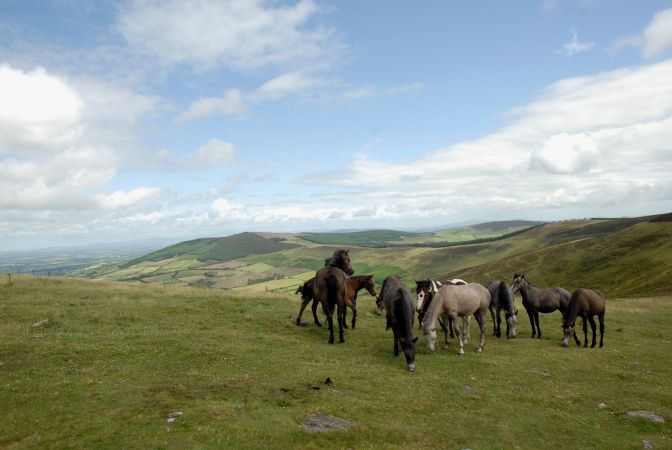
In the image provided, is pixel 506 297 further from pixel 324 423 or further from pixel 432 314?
pixel 324 423

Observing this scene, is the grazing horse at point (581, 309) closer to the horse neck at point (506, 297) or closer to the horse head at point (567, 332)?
the horse head at point (567, 332)

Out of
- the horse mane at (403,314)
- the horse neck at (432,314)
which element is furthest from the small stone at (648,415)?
the horse mane at (403,314)

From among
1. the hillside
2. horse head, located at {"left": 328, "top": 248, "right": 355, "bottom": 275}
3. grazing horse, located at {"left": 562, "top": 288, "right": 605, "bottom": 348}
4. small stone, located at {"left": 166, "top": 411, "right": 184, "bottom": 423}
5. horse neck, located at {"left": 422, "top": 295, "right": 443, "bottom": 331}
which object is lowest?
the hillside

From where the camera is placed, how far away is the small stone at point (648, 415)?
40.9ft

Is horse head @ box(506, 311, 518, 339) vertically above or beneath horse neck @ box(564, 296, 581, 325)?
beneath

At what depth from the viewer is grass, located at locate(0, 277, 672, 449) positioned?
9758mm

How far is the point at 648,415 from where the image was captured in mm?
12797

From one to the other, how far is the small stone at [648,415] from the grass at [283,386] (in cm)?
28

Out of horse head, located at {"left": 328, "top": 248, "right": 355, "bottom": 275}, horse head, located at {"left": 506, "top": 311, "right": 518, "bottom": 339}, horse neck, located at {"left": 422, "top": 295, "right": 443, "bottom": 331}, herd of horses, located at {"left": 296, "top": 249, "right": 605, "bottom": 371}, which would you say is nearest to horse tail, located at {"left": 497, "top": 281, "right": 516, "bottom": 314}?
herd of horses, located at {"left": 296, "top": 249, "right": 605, "bottom": 371}

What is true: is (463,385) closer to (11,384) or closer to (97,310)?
(11,384)

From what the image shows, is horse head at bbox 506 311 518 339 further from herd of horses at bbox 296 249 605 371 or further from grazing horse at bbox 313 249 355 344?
grazing horse at bbox 313 249 355 344

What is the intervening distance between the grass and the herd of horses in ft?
3.54

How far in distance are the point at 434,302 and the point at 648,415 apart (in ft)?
28.1

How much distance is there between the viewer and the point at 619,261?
8281cm
